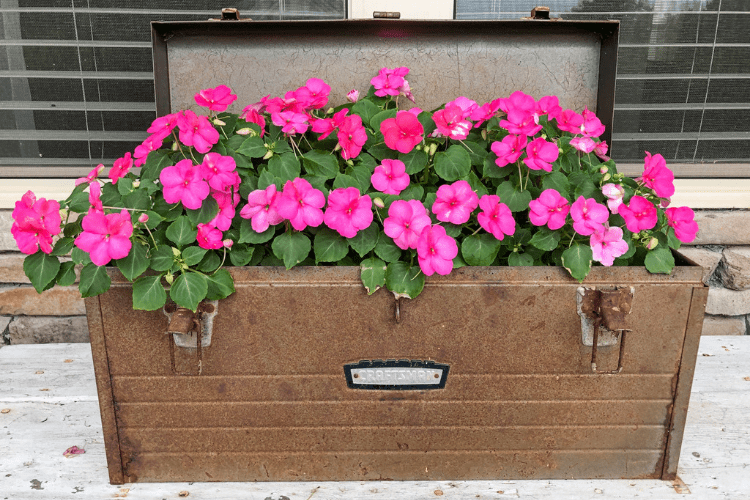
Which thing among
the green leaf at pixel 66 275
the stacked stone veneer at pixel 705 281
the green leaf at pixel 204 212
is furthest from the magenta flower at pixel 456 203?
the stacked stone veneer at pixel 705 281

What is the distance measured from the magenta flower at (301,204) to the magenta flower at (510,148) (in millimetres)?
289

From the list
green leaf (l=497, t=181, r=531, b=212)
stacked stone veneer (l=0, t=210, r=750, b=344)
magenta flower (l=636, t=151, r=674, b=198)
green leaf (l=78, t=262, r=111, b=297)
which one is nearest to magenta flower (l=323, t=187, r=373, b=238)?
green leaf (l=497, t=181, r=531, b=212)

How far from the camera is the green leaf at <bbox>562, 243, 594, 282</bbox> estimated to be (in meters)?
0.82

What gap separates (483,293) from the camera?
84 centimetres

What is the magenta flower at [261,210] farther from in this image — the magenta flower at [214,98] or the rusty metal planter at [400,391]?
the magenta flower at [214,98]

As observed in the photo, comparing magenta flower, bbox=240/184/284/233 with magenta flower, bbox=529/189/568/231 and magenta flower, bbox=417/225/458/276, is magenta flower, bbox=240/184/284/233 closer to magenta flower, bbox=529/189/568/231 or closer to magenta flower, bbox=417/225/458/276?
magenta flower, bbox=417/225/458/276

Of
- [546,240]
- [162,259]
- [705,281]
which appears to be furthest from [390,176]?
[705,281]

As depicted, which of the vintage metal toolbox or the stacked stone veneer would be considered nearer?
the vintage metal toolbox

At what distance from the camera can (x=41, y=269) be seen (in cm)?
82

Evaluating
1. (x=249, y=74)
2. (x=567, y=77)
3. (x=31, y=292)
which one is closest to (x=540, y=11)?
(x=567, y=77)

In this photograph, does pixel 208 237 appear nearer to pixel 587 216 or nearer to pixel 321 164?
pixel 321 164

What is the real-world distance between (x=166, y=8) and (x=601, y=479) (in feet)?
5.03

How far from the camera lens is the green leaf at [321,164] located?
0.88 metres

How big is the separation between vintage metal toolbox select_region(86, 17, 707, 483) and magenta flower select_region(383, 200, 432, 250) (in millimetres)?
76
